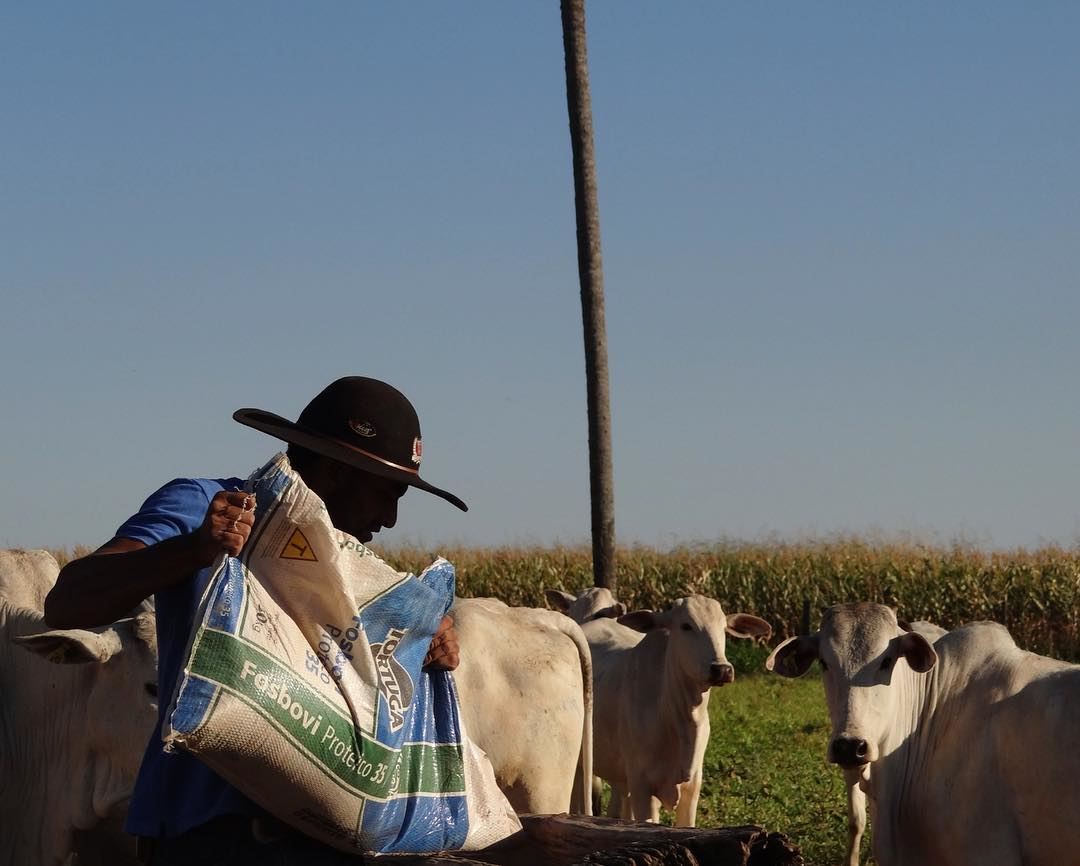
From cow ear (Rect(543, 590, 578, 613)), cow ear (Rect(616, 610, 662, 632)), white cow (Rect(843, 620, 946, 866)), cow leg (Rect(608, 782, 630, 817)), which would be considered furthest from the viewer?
cow ear (Rect(543, 590, 578, 613))

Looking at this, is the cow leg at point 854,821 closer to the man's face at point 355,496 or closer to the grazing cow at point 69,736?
the grazing cow at point 69,736

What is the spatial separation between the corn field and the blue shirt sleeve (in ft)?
63.8

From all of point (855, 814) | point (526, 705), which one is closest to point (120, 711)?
point (526, 705)

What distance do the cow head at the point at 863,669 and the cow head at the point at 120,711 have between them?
3.19 m

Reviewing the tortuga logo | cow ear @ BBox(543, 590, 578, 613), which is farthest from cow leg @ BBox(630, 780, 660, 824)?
the tortuga logo

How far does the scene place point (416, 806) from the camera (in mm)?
3236

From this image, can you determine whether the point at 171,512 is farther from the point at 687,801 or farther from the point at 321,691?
the point at 687,801

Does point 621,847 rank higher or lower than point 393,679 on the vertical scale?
lower

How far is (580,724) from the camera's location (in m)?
6.74

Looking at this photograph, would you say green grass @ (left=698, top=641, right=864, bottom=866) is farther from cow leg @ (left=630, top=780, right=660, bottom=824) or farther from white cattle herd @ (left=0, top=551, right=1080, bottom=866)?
white cattle herd @ (left=0, top=551, right=1080, bottom=866)

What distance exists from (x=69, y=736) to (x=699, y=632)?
16.7ft

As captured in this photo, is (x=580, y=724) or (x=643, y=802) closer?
(x=580, y=724)

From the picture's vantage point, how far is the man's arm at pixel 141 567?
2.88m

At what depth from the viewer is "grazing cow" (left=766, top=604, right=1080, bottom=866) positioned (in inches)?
266
